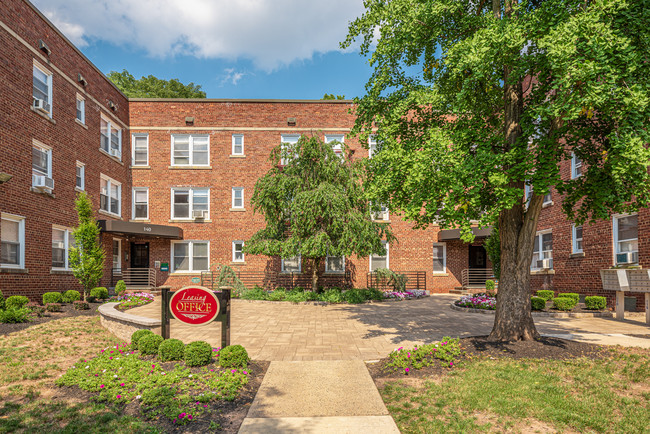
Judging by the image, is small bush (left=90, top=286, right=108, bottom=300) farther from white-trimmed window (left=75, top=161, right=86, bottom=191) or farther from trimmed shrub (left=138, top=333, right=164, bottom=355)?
trimmed shrub (left=138, top=333, right=164, bottom=355)

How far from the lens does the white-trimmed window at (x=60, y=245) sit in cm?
1548

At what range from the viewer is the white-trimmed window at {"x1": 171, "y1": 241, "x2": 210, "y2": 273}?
21703 millimetres

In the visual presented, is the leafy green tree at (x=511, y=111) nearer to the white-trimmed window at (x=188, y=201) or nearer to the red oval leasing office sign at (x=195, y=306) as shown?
the red oval leasing office sign at (x=195, y=306)

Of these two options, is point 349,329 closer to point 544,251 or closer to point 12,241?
point 12,241

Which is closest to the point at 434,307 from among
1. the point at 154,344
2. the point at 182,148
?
the point at 154,344

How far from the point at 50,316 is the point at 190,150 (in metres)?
12.7

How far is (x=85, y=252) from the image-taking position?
14.0 metres

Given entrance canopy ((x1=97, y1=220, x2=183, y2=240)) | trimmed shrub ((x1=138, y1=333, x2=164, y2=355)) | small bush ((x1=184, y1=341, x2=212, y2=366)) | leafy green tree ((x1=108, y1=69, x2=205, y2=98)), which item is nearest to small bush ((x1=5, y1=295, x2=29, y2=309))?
entrance canopy ((x1=97, y1=220, x2=183, y2=240))

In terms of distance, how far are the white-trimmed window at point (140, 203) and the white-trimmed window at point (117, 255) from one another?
5.36 feet

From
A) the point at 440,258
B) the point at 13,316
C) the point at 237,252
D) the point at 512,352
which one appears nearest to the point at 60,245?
the point at 13,316

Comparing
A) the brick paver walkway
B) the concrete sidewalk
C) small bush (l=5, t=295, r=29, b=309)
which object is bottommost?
the brick paver walkway

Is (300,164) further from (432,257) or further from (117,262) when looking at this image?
(117,262)

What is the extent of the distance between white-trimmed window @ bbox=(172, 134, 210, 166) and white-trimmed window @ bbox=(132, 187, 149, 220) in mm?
2313

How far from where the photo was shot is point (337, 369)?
21.3ft
